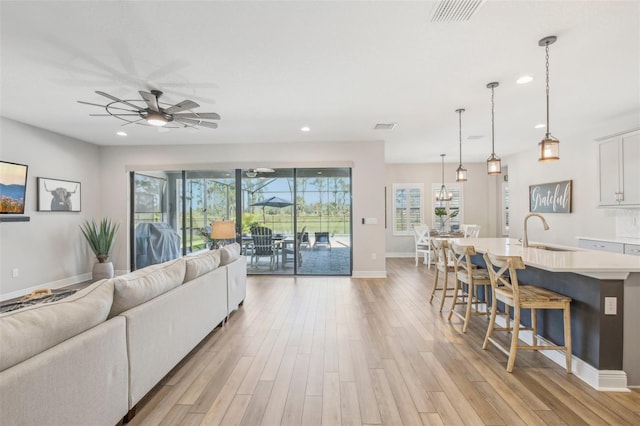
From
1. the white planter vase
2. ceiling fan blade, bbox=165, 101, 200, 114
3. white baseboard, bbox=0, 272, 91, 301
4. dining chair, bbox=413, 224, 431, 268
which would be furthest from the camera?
dining chair, bbox=413, 224, 431, 268

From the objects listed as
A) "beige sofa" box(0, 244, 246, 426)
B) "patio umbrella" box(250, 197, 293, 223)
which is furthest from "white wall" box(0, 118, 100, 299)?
"beige sofa" box(0, 244, 246, 426)

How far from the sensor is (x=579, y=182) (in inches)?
219

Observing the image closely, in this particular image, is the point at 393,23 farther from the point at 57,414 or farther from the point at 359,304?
the point at 359,304

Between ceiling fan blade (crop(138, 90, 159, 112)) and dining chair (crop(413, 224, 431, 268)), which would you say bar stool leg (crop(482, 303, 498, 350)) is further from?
dining chair (crop(413, 224, 431, 268))

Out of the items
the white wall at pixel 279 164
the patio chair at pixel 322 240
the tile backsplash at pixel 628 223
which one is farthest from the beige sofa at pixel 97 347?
the tile backsplash at pixel 628 223

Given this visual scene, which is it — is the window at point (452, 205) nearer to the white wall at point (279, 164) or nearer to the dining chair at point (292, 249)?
the white wall at point (279, 164)

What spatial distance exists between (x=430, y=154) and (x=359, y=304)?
15.9 ft

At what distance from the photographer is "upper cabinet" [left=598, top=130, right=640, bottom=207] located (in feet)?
14.1

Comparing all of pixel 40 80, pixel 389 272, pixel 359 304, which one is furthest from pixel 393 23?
pixel 389 272

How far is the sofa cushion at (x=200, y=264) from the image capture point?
9.33 ft

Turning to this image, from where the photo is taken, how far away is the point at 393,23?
2.32 metres

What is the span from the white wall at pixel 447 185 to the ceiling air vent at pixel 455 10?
670 centimetres

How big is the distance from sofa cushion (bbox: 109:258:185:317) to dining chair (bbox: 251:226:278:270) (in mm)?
3607

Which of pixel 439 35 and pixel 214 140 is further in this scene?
pixel 214 140
